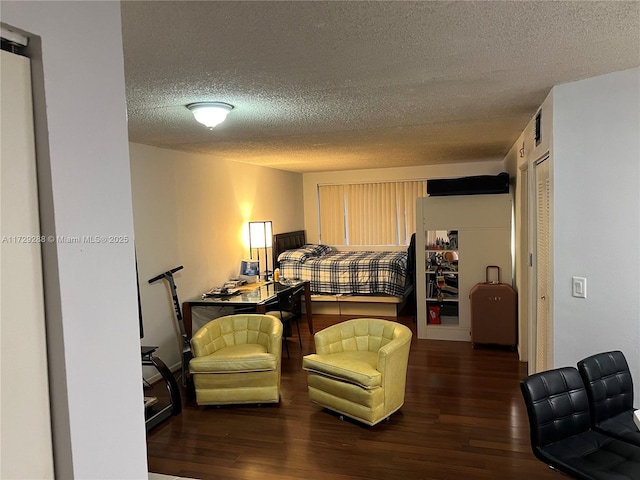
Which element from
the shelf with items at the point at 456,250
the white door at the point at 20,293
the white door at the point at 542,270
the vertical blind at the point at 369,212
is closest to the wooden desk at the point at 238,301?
the shelf with items at the point at 456,250

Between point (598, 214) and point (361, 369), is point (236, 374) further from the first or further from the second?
point (598, 214)

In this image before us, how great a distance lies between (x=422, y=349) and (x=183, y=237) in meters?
2.90

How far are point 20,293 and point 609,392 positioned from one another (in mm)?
2521

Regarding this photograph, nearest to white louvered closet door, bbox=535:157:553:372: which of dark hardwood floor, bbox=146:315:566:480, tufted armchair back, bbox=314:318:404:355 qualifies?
dark hardwood floor, bbox=146:315:566:480

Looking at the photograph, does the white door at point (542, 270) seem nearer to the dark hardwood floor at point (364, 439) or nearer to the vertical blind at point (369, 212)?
the dark hardwood floor at point (364, 439)

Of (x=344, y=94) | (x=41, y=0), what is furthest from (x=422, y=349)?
(x=41, y=0)

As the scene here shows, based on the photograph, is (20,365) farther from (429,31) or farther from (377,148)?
(377,148)

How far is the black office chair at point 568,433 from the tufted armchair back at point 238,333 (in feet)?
7.52

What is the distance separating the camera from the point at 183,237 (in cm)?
501

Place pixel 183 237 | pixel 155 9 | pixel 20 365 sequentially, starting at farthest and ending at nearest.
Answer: pixel 183 237 → pixel 155 9 → pixel 20 365

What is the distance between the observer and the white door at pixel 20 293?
1020 millimetres

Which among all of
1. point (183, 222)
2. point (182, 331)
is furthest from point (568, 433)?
point (183, 222)

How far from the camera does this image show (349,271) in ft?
22.4

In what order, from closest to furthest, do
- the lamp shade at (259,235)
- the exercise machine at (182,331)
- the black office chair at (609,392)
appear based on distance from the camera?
the black office chair at (609,392)
the exercise machine at (182,331)
the lamp shade at (259,235)
